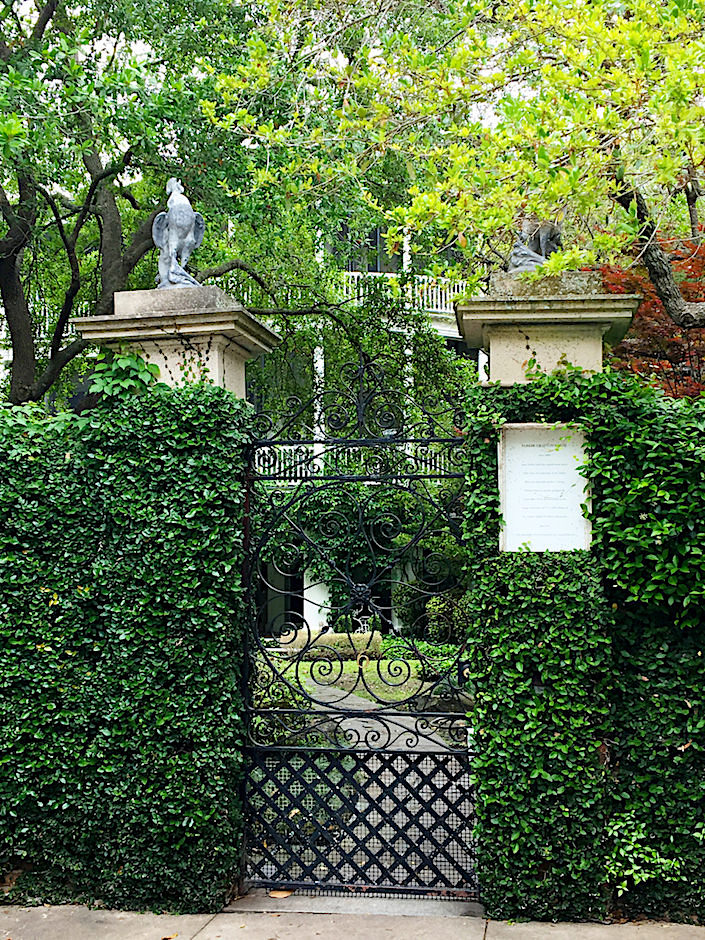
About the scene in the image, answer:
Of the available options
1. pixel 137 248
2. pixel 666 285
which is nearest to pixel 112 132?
pixel 137 248

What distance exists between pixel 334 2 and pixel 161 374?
13.1 feet

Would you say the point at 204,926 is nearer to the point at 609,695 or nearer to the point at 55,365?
the point at 609,695

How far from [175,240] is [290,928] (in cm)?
402

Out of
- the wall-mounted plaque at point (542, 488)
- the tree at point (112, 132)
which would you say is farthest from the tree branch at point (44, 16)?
the wall-mounted plaque at point (542, 488)

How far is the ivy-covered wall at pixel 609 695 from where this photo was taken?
4590mm

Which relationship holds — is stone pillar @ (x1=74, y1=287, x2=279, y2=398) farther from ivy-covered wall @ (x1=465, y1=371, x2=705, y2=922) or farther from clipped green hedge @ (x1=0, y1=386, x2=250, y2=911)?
ivy-covered wall @ (x1=465, y1=371, x2=705, y2=922)

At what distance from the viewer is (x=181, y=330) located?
17.4 ft

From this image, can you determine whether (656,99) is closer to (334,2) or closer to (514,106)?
(514,106)

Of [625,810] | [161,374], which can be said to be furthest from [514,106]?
[625,810]

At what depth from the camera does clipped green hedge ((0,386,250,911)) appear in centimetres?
502

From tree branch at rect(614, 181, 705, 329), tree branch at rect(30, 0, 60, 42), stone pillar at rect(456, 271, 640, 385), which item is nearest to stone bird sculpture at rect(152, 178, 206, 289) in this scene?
stone pillar at rect(456, 271, 640, 385)

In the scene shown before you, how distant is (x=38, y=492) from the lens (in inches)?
210

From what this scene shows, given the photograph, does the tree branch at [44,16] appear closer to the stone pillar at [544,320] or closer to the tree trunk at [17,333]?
the tree trunk at [17,333]

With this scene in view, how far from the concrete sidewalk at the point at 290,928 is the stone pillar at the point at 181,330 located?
300 cm
